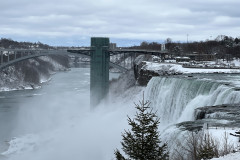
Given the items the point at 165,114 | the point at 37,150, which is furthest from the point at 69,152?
the point at 165,114

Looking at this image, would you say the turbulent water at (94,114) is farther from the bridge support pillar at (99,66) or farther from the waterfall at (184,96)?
the bridge support pillar at (99,66)

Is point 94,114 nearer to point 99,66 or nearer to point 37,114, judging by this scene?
point 37,114

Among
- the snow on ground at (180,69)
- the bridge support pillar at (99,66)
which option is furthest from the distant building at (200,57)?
the snow on ground at (180,69)

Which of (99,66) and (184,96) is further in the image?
(99,66)

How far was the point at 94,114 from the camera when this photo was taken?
37.2 meters

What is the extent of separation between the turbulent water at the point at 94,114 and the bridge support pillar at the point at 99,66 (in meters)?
1.64

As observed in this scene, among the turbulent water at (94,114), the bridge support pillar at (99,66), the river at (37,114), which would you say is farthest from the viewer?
the bridge support pillar at (99,66)

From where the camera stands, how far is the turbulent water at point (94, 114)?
19.0 metres

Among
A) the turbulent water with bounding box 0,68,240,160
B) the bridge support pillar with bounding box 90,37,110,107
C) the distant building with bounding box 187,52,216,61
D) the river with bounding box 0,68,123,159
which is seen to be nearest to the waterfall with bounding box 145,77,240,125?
the turbulent water with bounding box 0,68,240,160

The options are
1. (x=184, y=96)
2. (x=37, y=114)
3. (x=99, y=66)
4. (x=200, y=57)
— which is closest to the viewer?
(x=184, y=96)

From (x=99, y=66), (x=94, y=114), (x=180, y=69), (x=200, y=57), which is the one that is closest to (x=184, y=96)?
(x=180, y=69)

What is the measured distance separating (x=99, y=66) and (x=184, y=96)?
22881 mm

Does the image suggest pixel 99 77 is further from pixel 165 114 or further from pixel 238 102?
pixel 238 102

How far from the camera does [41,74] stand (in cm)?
8381
